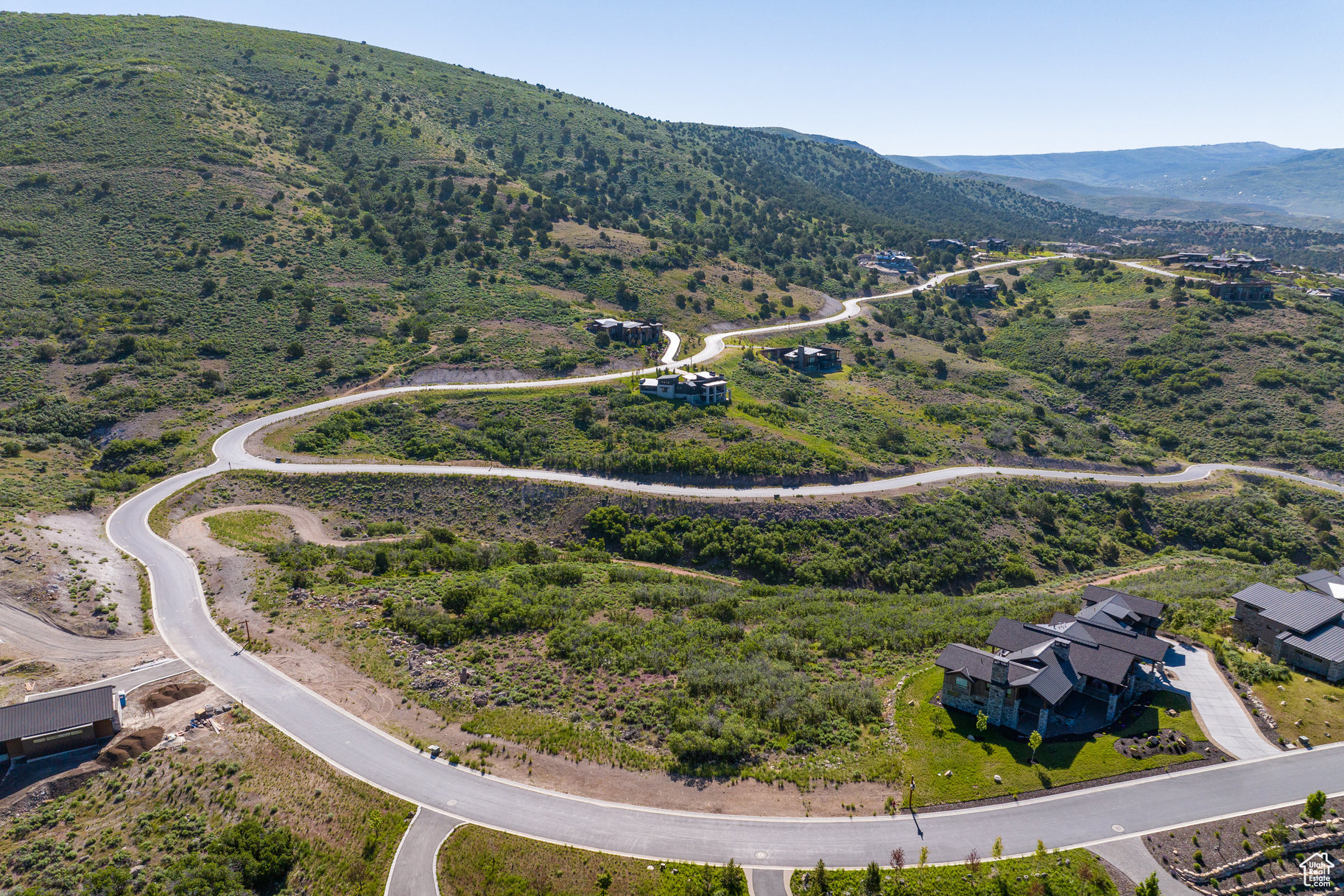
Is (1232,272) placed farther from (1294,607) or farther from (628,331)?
(1294,607)

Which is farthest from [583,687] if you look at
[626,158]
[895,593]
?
[626,158]

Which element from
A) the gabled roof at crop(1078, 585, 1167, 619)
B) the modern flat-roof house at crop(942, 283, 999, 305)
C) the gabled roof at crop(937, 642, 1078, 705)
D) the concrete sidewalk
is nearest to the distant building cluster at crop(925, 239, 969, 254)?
the modern flat-roof house at crop(942, 283, 999, 305)

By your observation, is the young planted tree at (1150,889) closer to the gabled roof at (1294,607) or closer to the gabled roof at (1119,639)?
the gabled roof at (1119,639)

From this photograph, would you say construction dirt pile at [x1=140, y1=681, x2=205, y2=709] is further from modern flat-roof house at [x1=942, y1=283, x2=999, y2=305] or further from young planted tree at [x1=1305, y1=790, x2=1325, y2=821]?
modern flat-roof house at [x1=942, y1=283, x2=999, y2=305]

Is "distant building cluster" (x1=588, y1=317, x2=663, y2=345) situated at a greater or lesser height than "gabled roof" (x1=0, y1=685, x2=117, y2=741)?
greater

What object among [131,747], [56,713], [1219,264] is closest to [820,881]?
[131,747]

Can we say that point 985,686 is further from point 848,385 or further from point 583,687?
point 848,385
